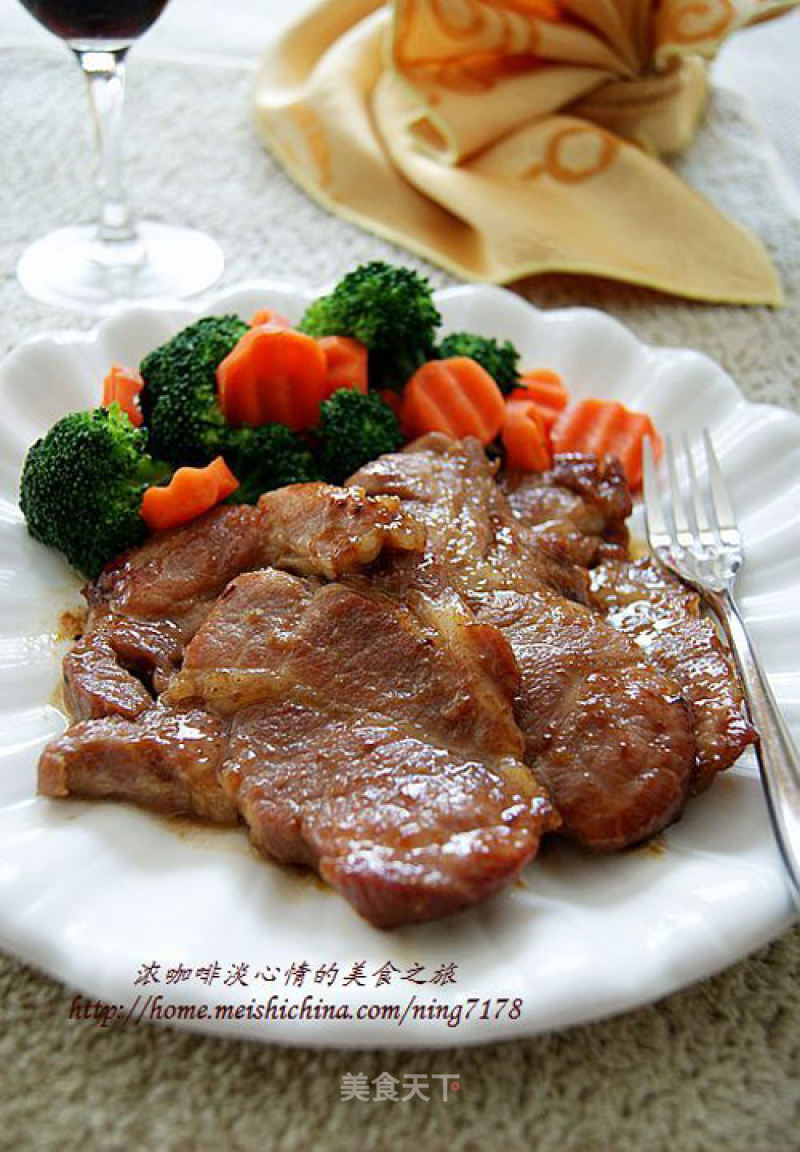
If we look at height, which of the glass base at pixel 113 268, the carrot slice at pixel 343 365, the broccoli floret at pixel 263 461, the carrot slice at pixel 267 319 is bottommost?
the glass base at pixel 113 268

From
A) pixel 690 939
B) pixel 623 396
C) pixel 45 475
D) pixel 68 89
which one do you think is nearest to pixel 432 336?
pixel 623 396

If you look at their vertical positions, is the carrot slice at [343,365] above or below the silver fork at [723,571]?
above

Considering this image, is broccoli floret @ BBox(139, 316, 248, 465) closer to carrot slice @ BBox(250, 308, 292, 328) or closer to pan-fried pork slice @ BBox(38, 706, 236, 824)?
carrot slice @ BBox(250, 308, 292, 328)

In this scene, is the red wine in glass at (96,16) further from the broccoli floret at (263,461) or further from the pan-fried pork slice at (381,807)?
the pan-fried pork slice at (381,807)

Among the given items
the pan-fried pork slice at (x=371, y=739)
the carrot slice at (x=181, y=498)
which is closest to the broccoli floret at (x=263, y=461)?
the carrot slice at (x=181, y=498)

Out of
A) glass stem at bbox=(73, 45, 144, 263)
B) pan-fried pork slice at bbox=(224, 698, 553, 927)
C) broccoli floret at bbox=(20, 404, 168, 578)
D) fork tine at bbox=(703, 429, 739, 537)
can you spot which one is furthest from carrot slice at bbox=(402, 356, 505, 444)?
glass stem at bbox=(73, 45, 144, 263)

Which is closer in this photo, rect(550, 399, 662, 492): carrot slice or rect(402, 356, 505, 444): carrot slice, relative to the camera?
rect(402, 356, 505, 444): carrot slice

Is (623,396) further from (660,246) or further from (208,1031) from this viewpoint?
(208,1031)
